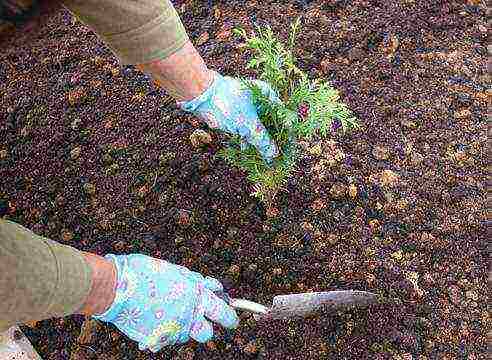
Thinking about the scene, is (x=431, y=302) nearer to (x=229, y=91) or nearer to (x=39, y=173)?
(x=229, y=91)

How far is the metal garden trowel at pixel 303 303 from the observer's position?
183cm

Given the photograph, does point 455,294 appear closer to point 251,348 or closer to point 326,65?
point 251,348

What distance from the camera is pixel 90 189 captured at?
2361 mm

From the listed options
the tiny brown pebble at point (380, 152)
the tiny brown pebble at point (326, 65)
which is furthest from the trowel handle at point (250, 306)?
the tiny brown pebble at point (326, 65)

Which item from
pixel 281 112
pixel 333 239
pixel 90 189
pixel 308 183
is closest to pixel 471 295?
pixel 333 239

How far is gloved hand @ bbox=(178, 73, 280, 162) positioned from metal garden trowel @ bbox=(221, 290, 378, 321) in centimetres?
53

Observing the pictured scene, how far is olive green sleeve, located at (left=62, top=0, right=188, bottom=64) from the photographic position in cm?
163

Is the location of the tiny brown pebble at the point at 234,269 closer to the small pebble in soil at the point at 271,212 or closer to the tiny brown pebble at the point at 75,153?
the small pebble in soil at the point at 271,212

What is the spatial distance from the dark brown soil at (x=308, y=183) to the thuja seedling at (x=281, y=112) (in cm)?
26

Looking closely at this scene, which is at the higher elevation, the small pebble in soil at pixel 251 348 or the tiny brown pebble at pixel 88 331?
the tiny brown pebble at pixel 88 331

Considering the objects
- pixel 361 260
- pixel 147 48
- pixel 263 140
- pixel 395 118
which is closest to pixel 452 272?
pixel 361 260

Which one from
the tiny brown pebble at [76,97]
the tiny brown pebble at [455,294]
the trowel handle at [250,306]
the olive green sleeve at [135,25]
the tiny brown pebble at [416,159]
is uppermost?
the olive green sleeve at [135,25]

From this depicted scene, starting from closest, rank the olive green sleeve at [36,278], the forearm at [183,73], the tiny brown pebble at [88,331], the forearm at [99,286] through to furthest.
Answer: the olive green sleeve at [36,278], the forearm at [99,286], the forearm at [183,73], the tiny brown pebble at [88,331]

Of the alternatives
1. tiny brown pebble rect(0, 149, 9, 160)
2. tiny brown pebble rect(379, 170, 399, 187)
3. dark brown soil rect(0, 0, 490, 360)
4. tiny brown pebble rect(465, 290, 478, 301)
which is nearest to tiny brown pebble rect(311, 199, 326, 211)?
dark brown soil rect(0, 0, 490, 360)
